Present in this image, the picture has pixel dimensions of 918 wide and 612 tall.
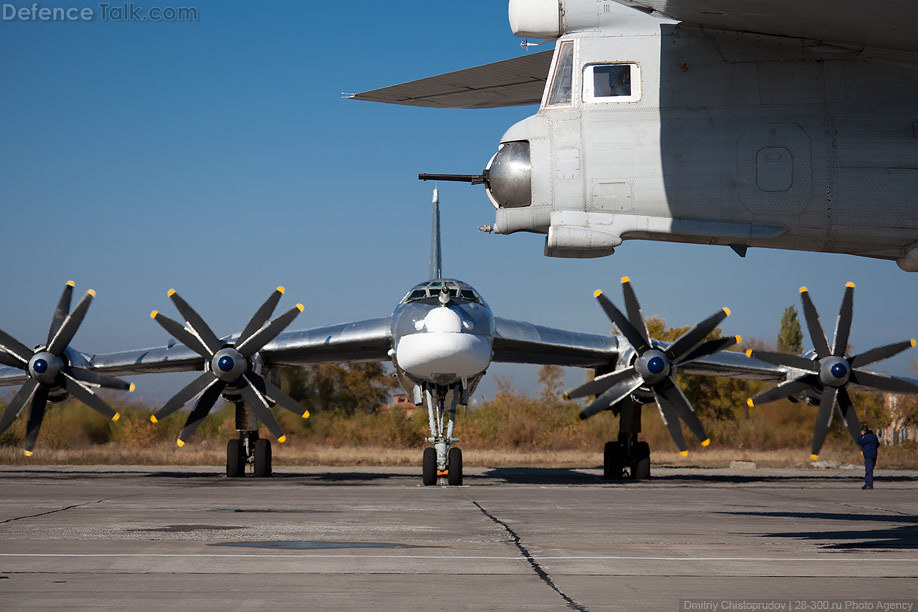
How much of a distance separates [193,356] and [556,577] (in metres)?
15.9

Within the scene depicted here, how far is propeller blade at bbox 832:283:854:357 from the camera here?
1945 centimetres

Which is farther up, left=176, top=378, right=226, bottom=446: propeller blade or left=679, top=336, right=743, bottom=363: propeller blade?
left=679, top=336, right=743, bottom=363: propeller blade

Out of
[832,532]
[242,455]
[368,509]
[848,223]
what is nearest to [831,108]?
[848,223]

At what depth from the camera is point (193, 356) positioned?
2103 centimetres

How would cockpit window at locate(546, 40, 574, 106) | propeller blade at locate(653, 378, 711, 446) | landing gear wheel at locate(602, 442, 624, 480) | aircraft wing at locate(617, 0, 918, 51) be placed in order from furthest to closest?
landing gear wheel at locate(602, 442, 624, 480) → propeller blade at locate(653, 378, 711, 446) → cockpit window at locate(546, 40, 574, 106) → aircraft wing at locate(617, 0, 918, 51)

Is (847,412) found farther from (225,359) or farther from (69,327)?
(69,327)

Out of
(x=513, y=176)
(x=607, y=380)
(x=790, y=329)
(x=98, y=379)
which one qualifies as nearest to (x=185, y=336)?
(x=98, y=379)

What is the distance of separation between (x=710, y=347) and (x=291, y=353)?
8.50 meters

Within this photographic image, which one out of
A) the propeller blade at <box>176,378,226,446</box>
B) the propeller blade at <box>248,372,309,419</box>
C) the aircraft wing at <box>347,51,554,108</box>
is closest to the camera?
the aircraft wing at <box>347,51,554,108</box>

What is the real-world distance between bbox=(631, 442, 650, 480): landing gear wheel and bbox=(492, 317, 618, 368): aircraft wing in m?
1.92

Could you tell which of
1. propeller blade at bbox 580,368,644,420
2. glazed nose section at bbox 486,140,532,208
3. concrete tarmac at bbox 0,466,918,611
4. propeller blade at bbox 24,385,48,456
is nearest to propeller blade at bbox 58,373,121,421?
propeller blade at bbox 24,385,48,456

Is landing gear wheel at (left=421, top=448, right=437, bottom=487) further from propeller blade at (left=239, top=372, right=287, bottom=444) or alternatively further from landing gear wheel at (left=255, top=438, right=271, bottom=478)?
landing gear wheel at (left=255, top=438, right=271, bottom=478)

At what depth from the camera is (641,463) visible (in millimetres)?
19906

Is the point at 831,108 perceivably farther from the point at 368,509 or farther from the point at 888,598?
the point at 368,509
